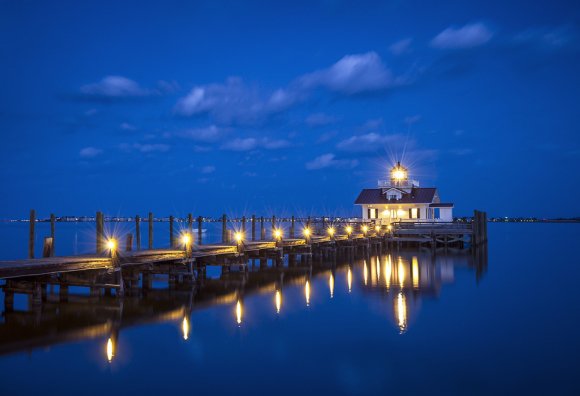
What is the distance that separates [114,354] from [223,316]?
5.43 metres

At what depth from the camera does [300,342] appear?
1656 cm

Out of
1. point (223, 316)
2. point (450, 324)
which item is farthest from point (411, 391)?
point (223, 316)

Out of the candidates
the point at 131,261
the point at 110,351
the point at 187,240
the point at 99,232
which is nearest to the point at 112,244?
the point at 131,261

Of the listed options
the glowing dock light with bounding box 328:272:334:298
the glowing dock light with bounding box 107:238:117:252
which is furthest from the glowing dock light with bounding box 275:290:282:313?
the glowing dock light with bounding box 107:238:117:252

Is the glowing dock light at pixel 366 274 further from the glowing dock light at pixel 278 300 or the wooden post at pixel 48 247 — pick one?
the wooden post at pixel 48 247

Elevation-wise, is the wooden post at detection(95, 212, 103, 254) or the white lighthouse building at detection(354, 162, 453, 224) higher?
the white lighthouse building at detection(354, 162, 453, 224)

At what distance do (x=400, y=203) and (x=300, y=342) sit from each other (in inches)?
1766

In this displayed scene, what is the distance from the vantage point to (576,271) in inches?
1479

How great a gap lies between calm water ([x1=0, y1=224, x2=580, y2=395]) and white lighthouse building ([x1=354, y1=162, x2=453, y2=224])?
32242mm

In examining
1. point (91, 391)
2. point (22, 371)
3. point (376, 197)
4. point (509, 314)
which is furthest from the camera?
point (376, 197)

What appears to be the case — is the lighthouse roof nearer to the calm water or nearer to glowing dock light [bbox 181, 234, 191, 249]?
the calm water

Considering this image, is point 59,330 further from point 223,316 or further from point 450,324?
point 450,324

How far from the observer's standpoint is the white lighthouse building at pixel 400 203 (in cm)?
5959

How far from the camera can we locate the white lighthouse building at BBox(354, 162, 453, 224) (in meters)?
59.6
